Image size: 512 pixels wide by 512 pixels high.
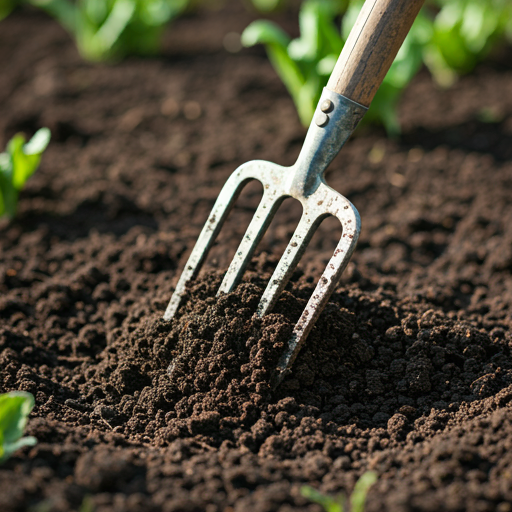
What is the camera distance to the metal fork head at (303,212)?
1937mm

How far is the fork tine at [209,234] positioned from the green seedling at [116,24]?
3688 mm

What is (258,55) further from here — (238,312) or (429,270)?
(238,312)

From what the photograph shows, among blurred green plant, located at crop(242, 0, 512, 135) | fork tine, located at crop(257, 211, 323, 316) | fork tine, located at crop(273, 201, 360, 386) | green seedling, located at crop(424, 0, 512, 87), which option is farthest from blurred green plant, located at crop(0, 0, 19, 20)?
fork tine, located at crop(273, 201, 360, 386)

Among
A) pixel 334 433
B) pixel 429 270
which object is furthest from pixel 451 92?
pixel 334 433

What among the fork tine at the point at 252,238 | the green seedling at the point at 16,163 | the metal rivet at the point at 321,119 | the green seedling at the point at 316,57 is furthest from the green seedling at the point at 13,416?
the green seedling at the point at 316,57

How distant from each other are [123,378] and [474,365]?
1.34 meters

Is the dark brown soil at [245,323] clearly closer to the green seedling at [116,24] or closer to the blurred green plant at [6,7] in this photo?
the green seedling at [116,24]

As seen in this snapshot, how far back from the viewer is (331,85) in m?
2.11

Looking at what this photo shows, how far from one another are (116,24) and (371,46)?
3911 mm

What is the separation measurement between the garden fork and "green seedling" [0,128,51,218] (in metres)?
1.56

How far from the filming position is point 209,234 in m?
2.22

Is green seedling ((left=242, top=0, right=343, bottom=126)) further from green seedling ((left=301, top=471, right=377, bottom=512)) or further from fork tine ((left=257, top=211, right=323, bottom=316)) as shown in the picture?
green seedling ((left=301, top=471, right=377, bottom=512))

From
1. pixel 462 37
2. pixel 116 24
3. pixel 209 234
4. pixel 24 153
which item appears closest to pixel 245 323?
pixel 209 234

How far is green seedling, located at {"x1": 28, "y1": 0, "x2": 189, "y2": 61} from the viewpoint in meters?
5.21
